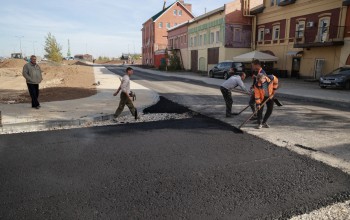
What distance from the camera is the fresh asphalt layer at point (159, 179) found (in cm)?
312

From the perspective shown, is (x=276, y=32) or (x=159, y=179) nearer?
(x=159, y=179)

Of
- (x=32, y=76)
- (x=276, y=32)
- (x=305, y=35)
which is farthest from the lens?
(x=276, y=32)

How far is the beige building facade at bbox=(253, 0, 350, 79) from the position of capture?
20078mm

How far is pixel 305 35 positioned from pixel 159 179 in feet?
78.1

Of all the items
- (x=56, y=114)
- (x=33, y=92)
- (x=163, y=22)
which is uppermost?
(x=163, y=22)

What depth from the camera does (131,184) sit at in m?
3.77

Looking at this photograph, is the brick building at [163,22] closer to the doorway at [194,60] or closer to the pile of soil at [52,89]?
the doorway at [194,60]

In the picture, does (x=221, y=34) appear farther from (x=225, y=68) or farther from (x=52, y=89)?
(x=52, y=89)

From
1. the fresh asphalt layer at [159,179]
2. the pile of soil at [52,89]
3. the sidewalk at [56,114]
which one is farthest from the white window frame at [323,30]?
the fresh asphalt layer at [159,179]

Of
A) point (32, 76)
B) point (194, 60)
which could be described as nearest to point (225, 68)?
point (194, 60)

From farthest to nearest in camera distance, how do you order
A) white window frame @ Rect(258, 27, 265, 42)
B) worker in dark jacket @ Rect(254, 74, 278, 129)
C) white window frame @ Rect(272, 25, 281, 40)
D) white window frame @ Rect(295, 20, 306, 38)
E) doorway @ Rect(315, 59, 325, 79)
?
white window frame @ Rect(258, 27, 265, 42) < white window frame @ Rect(272, 25, 281, 40) < white window frame @ Rect(295, 20, 306, 38) < doorway @ Rect(315, 59, 325, 79) < worker in dark jacket @ Rect(254, 74, 278, 129)

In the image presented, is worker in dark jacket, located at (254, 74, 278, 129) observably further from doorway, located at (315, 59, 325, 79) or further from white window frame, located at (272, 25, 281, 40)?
white window frame, located at (272, 25, 281, 40)

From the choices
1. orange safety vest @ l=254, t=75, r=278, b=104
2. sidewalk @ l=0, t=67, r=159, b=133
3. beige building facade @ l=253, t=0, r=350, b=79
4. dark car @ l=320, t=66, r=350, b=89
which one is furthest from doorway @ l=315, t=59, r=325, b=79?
orange safety vest @ l=254, t=75, r=278, b=104

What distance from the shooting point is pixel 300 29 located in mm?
23875
